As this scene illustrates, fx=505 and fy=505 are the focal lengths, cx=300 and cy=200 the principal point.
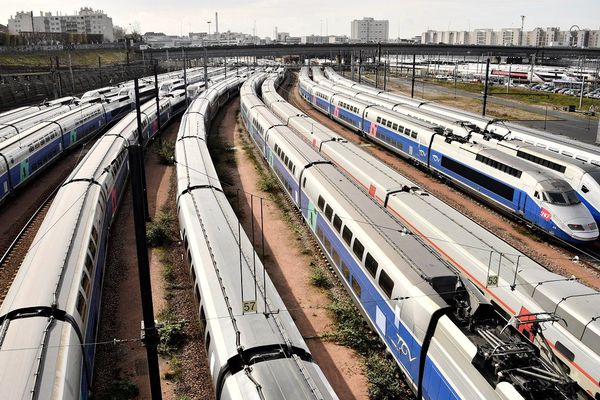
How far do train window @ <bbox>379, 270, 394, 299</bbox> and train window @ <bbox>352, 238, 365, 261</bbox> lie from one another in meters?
2.04

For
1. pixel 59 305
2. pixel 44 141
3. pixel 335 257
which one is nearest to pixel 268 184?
pixel 335 257

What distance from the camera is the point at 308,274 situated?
2453 centimetres

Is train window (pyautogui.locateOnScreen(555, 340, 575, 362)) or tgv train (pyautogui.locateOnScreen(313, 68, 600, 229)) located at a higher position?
tgv train (pyautogui.locateOnScreen(313, 68, 600, 229))

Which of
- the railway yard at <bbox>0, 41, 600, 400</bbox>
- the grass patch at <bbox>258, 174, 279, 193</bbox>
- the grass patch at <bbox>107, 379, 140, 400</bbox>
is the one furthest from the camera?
the grass patch at <bbox>258, 174, 279, 193</bbox>

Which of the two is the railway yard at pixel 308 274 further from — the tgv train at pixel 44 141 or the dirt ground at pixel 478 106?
the dirt ground at pixel 478 106

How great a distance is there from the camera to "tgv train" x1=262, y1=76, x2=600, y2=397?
14938 mm

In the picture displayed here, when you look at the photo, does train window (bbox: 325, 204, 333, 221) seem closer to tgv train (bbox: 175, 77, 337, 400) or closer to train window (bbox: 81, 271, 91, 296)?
tgv train (bbox: 175, 77, 337, 400)

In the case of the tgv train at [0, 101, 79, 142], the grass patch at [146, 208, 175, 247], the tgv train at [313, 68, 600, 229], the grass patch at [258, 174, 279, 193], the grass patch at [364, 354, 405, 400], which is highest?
the tgv train at [0, 101, 79, 142]

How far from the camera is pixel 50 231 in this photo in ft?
66.8

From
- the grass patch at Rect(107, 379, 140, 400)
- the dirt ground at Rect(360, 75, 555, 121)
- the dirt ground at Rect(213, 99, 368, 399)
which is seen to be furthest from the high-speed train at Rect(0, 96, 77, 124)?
the dirt ground at Rect(360, 75, 555, 121)

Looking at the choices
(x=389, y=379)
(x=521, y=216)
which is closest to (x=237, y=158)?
(x=521, y=216)

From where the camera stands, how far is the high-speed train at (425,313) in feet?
39.5

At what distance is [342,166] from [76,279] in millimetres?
19481

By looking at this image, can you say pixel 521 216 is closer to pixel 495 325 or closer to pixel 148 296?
pixel 495 325
